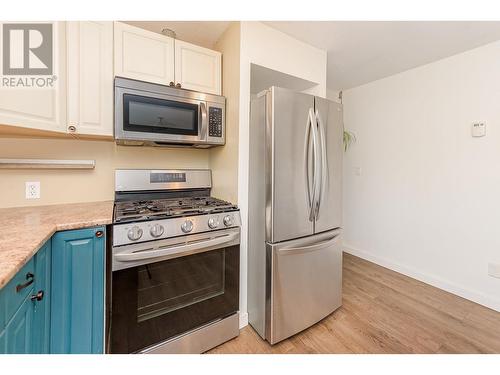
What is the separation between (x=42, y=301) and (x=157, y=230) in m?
0.58

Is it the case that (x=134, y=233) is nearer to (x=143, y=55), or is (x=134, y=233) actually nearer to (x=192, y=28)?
(x=143, y=55)

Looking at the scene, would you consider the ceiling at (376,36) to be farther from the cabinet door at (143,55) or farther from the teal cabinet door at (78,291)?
the teal cabinet door at (78,291)

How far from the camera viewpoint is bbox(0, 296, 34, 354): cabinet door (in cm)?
76

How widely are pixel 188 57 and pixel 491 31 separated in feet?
8.22

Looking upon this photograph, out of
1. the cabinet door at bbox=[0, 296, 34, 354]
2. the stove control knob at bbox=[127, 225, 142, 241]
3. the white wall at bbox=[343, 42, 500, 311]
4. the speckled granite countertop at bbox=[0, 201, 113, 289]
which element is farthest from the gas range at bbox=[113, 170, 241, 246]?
the white wall at bbox=[343, 42, 500, 311]

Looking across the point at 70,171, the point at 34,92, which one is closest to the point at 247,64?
the point at 34,92

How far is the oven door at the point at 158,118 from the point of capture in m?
1.46

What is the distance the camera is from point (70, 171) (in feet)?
5.51

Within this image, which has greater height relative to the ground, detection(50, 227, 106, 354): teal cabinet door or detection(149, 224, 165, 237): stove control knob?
detection(149, 224, 165, 237): stove control knob

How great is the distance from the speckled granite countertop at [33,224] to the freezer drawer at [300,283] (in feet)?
3.56

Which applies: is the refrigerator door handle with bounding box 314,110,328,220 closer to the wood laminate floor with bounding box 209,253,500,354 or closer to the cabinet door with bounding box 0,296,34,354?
the wood laminate floor with bounding box 209,253,500,354

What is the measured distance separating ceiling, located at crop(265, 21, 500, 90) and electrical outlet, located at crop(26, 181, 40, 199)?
2125 mm

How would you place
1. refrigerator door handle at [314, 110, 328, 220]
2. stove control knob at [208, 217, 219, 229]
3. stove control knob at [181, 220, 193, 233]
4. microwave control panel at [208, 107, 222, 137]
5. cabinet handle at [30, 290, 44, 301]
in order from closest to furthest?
1. cabinet handle at [30, 290, 44, 301]
2. stove control knob at [181, 220, 193, 233]
3. stove control knob at [208, 217, 219, 229]
4. refrigerator door handle at [314, 110, 328, 220]
5. microwave control panel at [208, 107, 222, 137]

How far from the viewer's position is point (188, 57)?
1726mm
